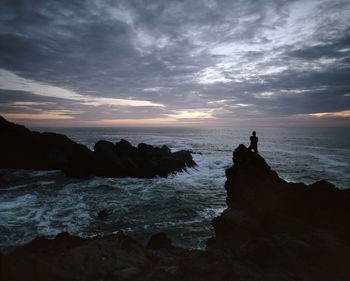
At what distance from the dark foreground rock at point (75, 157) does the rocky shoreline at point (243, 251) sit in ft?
56.5

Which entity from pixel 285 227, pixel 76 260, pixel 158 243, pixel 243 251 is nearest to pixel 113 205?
pixel 158 243

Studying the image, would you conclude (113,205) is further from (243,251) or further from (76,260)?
(243,251)

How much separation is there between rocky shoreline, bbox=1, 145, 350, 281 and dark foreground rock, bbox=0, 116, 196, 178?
678 inches

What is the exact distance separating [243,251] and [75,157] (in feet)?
80.5

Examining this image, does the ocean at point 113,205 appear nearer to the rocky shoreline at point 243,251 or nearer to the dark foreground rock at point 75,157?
the dark foreground rock at point 75,157

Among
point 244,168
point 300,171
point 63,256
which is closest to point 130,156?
point 244,168

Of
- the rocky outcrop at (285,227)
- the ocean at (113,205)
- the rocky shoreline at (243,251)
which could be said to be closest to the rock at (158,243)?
the rocky shoreline at (243,251)

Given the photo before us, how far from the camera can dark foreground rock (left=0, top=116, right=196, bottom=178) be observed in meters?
25.5

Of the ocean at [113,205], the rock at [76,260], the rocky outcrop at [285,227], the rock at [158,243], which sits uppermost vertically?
the rocky outcrop at [285,227]

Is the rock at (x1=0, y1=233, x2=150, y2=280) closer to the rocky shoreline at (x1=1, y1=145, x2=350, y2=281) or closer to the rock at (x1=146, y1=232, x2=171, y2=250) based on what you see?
the rocky shoreline at (x1=1, y1=145, x2=350, y2=281)

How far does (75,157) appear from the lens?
2545cm

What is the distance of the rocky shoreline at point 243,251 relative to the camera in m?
6.13

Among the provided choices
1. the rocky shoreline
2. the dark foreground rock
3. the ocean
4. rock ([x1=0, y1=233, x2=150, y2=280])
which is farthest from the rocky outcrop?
the dark foreground rock

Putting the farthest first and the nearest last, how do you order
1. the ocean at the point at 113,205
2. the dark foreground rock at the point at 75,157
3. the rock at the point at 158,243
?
1. the dark foreground rock at the point at 75,157
2. the ocean at the point at 113,205
3. the rock at the point at 158,243
